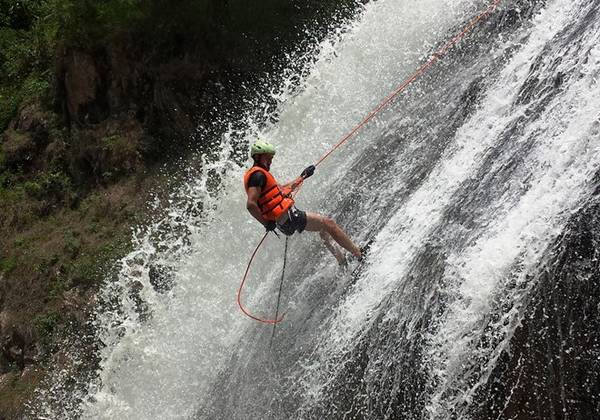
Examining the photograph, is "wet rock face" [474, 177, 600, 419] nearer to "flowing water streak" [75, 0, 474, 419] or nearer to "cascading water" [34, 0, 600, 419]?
"cascading water" [34, 0, 600, 419]

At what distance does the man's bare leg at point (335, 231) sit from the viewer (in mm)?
7297

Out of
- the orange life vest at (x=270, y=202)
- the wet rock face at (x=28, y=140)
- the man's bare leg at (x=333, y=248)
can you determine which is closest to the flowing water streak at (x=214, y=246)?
the man's bare leg at (x=333, y=248)

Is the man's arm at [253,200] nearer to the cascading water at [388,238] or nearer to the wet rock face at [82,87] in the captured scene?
the cascading water at [388,238]

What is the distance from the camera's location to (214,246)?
10.3m

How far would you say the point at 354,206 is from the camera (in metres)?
8.44

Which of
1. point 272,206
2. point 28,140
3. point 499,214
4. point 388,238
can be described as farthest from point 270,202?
point 28,140

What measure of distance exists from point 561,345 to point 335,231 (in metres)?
2.97

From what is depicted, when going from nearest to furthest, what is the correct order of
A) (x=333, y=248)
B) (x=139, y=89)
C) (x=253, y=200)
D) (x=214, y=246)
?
1. (x=253, y=200)
2. (x=333, y=248)
3. (x=214, y=246)
4. (x=139, y=89)

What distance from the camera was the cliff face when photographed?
11.4m

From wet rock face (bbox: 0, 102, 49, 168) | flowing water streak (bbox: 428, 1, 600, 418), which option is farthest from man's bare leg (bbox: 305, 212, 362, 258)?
wet rock face (bbox: 0, 102, 49, 168)

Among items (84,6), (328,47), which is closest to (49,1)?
(84,6)

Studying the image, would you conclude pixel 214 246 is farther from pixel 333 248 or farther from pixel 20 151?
pixel 20 151

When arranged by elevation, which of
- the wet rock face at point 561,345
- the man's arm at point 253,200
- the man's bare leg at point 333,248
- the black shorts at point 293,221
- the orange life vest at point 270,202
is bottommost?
the wet rock face at point 561,345

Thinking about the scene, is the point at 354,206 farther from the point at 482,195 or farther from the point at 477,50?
the point at 477,50
